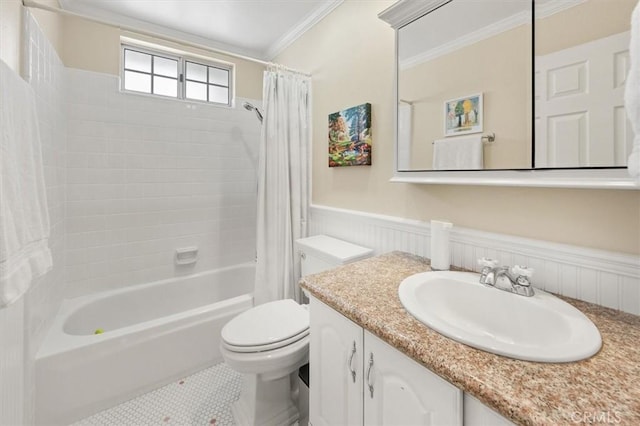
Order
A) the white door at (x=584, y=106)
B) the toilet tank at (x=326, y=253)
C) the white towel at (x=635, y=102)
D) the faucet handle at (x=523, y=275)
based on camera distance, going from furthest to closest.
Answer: the toilet tank at (x=326, y=253), the faucet handle at (x=523, y=275), the white door at (x=584, y=106), the white towel at (x=635, y=102)

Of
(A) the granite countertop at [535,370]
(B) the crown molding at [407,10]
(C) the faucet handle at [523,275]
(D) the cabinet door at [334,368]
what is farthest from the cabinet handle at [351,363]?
(B) the crown molding at [407,10]

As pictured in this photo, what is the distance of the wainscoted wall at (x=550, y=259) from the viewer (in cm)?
84

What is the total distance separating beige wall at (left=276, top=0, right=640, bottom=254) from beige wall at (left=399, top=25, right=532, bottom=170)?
17cm

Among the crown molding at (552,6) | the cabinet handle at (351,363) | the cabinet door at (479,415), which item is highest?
the crown molding at (552,6)

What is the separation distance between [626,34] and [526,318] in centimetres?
89

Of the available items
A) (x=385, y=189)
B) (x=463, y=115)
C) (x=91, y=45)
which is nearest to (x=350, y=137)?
(x=385, y=189)

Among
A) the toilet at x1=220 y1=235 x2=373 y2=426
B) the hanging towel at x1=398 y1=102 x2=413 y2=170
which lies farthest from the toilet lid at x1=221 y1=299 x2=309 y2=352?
the hanging towel at x1=398 y1=102 x2=413 y2=170

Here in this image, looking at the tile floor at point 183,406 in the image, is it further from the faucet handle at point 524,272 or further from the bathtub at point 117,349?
the faucet handle at point 524,272

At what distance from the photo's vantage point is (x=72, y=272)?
2.00 meters

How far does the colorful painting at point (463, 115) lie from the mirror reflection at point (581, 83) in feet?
0.66

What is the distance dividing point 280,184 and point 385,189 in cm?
79

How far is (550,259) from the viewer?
98 centimetres

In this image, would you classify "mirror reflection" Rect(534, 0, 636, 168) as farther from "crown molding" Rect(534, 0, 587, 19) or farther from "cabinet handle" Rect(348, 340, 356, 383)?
"cabinet handle" Rect(348, 340, 356, 383)

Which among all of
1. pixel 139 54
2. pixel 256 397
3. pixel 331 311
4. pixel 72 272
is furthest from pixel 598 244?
pixel 139 54
